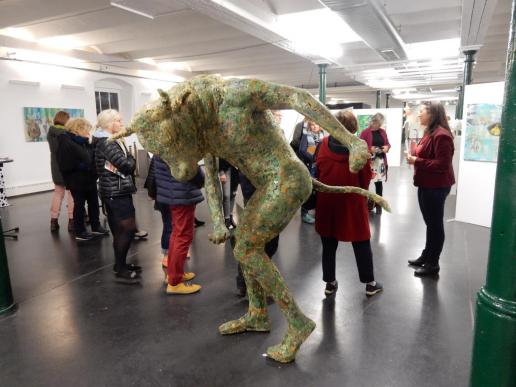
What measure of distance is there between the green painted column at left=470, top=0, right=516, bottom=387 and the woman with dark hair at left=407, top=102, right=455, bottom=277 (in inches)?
80.4

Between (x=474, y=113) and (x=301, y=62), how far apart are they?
20.7ft

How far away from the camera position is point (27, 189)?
26.8 feet

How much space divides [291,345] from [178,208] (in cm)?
135

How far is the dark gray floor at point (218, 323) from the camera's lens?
6.77 feet

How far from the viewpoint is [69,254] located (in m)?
4.10

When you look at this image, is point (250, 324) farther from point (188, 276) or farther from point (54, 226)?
point (54, 226)

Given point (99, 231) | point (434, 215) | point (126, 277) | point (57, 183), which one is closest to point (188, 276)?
point (126, 277)

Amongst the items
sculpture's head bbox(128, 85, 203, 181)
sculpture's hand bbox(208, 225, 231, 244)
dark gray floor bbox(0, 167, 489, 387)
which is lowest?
dark gray floor bbox(0, 167, 489, 387)

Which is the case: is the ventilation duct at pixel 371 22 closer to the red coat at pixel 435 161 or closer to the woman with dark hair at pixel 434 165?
the woman with dark hair at pixel 434 165

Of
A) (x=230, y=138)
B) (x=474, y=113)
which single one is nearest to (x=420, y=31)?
(x=474, y=113)

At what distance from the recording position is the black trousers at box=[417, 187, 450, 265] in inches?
124

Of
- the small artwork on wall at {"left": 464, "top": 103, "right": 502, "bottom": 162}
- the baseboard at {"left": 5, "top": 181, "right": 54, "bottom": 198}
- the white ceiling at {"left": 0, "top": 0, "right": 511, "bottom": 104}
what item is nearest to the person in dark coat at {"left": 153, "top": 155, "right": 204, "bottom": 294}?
the white ceiling at {"left": 0, "top": 0, "right": 511, "bottom": 104}

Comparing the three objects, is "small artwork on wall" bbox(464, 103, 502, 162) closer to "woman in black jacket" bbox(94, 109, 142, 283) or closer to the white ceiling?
the white ceiling

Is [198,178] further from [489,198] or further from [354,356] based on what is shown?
[489,198]
